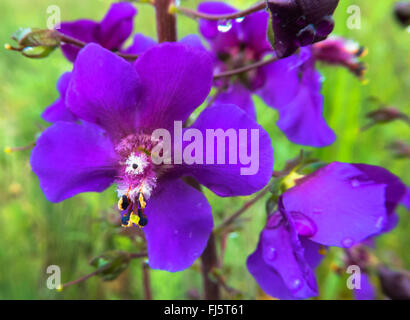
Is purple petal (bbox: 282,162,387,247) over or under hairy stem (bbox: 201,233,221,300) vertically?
over

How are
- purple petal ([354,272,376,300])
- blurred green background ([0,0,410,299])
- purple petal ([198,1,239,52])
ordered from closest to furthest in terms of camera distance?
purple petal ([198,1,239,52]) → purple petal ([354,272,376,300]) → blurred green background ([0,0,410,299])

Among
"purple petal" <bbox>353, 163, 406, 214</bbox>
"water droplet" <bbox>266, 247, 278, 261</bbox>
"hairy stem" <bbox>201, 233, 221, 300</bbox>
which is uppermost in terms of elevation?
"purple petal" <bbox>353, 163, 406, 214</bbox>

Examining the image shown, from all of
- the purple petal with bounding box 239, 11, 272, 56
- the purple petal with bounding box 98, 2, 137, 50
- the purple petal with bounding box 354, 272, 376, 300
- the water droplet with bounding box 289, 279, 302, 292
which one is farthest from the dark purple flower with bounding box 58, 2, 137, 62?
the purple petal with bounding box 354, 272, 376, 300

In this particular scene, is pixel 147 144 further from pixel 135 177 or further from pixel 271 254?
pixel 271 254

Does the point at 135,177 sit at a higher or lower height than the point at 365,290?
higher

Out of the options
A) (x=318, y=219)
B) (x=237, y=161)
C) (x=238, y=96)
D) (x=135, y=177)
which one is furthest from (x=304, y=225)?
(x=238, y=96)

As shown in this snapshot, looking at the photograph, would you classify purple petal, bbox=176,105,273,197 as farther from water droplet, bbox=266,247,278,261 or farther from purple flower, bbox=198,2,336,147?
purple flower, bbox=198,2,336,147
